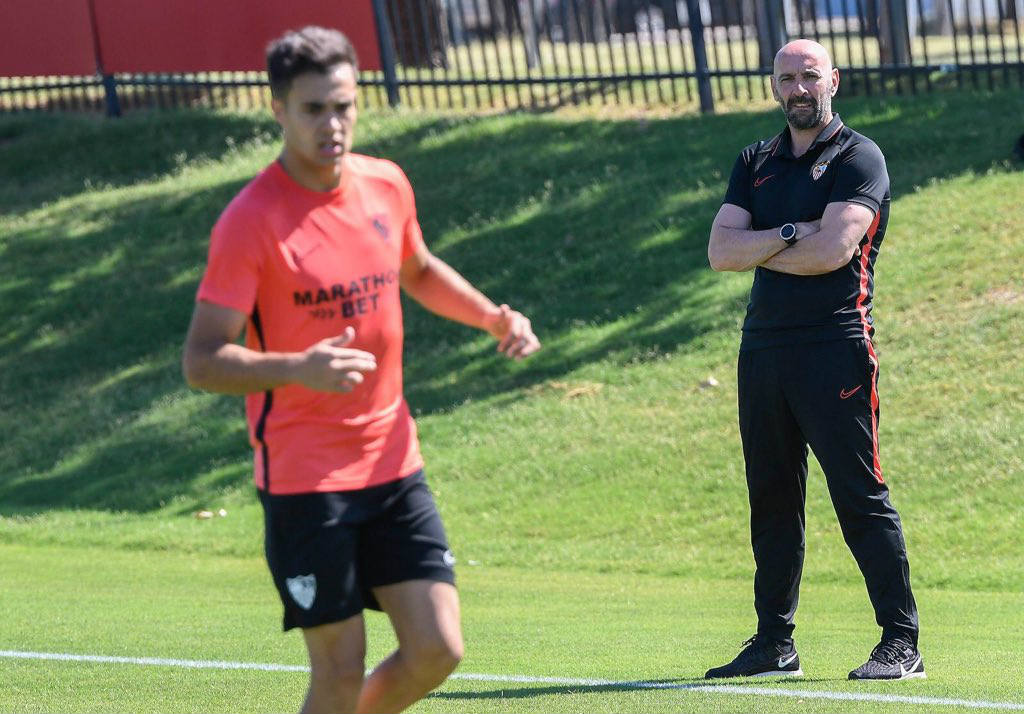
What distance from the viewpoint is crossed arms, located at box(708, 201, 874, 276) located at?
6.29 metres

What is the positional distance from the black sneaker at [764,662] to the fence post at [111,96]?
16.6 m

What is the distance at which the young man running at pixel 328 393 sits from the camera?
4.32 metres

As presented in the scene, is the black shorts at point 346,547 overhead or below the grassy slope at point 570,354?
overhead

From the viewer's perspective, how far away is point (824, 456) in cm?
643

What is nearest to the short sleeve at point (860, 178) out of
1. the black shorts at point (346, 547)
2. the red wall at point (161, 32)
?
the black shorts at point (346, 547)

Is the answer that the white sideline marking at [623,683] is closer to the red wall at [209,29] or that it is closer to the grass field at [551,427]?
the grass field at [551,427]

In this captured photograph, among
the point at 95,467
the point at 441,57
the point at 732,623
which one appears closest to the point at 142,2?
the point at 441,57

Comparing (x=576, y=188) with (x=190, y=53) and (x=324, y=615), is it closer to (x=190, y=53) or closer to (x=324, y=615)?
(x=190, y=53)

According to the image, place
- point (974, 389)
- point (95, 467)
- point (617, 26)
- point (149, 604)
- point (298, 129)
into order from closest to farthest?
point (298, 129) < point (149, 604) < point (974, 389) < point (95, 467) < point (617, 26)

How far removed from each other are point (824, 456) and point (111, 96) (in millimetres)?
17002

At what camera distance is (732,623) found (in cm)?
841

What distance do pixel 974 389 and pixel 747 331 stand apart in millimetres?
5774

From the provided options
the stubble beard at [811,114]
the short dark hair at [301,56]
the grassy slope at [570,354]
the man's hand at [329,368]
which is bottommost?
the grassy slope at [570,354]

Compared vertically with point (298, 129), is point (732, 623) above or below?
below
